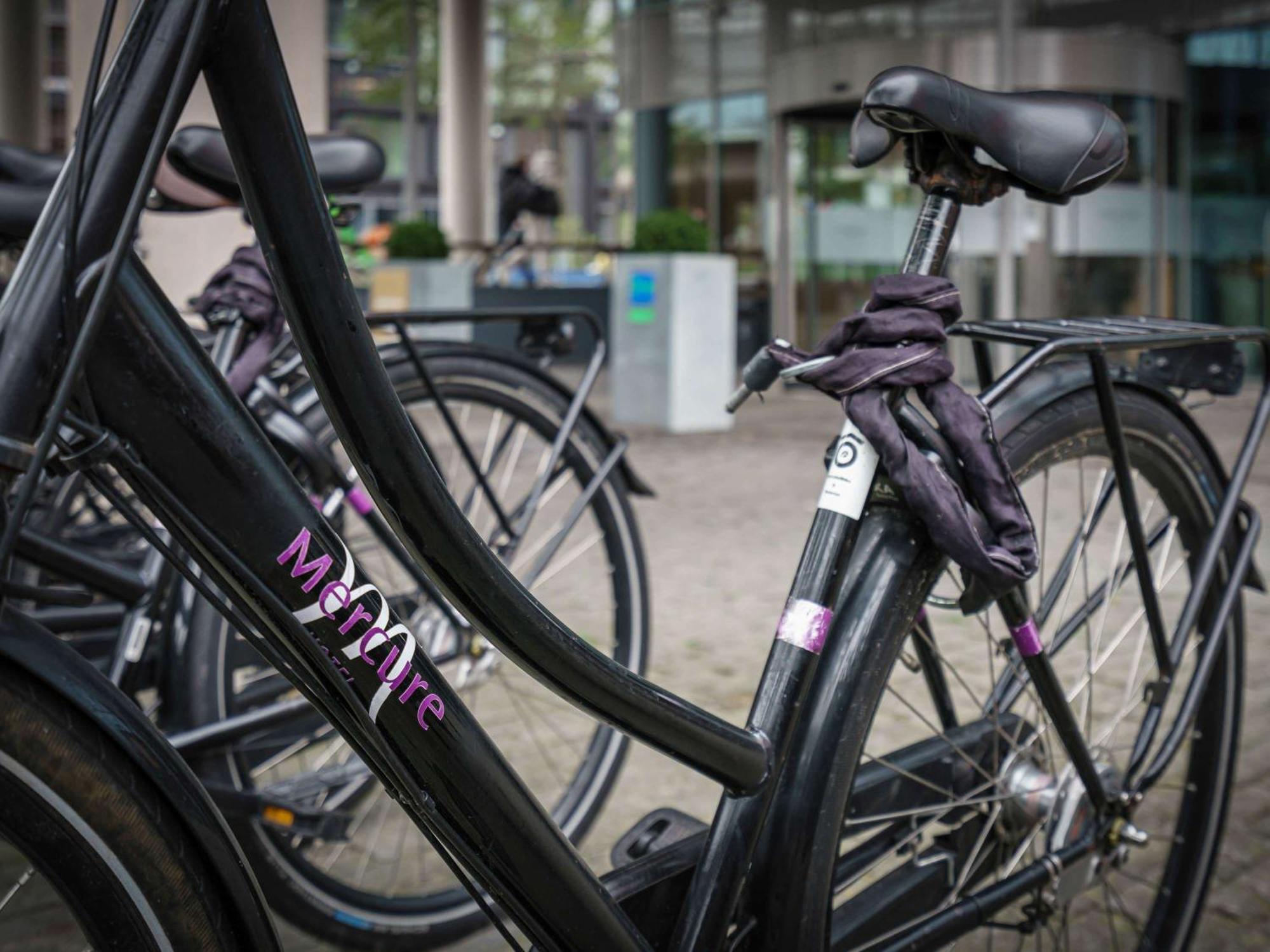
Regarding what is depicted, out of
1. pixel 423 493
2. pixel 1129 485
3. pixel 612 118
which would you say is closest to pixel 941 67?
pixel 1129 485

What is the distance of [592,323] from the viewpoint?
2.98 m

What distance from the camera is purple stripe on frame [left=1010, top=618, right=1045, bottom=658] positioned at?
1.87 meters

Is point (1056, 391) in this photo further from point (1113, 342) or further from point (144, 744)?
point (144, 744)

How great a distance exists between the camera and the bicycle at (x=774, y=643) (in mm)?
1068

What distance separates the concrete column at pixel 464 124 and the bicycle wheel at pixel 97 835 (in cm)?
1966

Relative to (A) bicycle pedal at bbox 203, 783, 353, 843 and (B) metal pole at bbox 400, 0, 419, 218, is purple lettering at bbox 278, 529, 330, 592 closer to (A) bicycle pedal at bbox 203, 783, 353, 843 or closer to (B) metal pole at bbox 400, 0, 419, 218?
(A) bicycle pedal at bbox 203, 783, 353, 843

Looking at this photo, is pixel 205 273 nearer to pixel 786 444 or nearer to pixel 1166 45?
pixel 786 444

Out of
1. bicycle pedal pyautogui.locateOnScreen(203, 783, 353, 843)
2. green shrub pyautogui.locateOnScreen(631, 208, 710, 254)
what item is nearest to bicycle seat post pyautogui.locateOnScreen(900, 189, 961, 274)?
bicycle pedal pyautogui.locateOnScreen(203, 783, 353, 843)

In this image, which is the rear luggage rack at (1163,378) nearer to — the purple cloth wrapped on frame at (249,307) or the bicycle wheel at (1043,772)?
the bicycle wheel at (1043,772)

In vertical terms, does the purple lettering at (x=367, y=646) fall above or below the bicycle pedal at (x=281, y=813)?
above

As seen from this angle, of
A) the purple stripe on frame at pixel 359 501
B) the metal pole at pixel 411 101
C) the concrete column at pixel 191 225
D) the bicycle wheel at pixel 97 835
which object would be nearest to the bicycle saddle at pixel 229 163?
the purple stripe on frame at pixel 359 501

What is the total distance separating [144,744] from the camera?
1.10m

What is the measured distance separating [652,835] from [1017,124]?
0.99 m

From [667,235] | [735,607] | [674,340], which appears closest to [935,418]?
[735,607]
